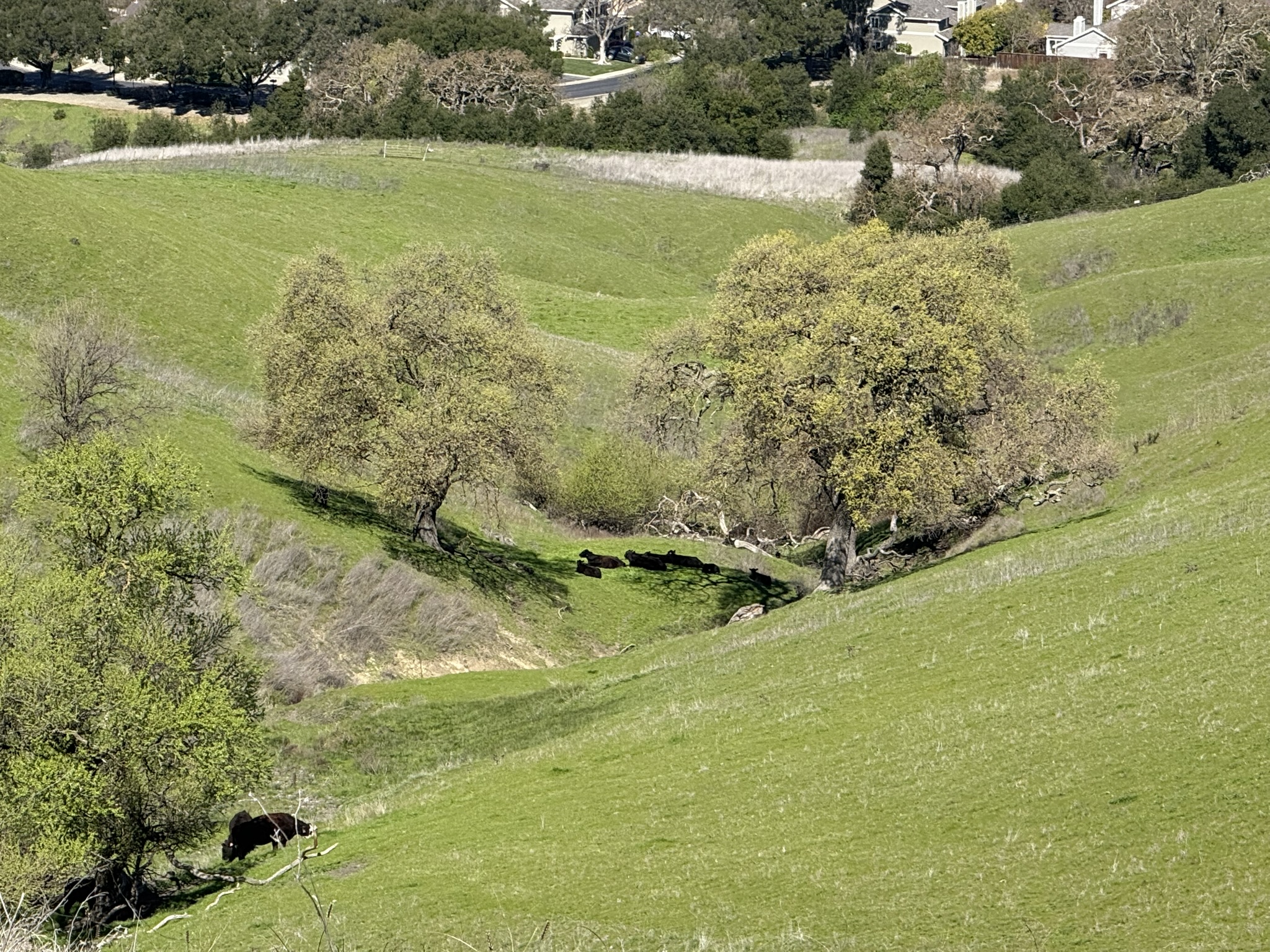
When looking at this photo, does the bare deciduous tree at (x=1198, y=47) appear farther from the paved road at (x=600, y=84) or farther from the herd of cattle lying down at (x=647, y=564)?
the herd of cattle lying down at (x=647, y=564)

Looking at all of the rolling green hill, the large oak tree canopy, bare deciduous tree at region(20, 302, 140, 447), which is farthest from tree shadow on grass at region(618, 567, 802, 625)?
bare deciduous tree at region(20, 302, 140, 447)

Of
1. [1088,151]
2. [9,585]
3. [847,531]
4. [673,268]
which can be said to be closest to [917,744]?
[9,585]

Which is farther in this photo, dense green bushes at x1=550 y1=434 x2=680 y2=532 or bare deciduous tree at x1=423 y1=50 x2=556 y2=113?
bare deciduous tree at x1=423 y1=50 x2=556 y2=113

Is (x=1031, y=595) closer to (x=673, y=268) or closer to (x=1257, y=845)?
(x=1257, y=845)

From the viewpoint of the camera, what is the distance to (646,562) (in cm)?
6238

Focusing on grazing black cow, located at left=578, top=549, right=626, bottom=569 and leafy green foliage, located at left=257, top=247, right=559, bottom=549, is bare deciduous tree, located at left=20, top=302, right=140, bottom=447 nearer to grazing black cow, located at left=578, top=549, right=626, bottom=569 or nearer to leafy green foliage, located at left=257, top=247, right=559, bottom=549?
leafy green foliage, located at left=257, top=247, right=559, bottom=549

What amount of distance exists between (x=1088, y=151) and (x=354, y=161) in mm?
58862

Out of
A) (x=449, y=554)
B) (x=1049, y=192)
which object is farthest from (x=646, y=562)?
(x=1049, y=192)

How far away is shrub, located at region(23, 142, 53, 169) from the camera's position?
116250 mm

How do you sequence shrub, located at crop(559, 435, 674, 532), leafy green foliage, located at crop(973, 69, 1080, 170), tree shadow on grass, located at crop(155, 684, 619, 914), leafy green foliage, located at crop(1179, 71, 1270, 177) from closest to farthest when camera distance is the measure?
tree shadow on grass, located at crop(155, 684, 619, 914)
shrub, located at crop(559, 435, 674, 532)
leafy green foliage, located at crop(1179, 71, 1270, 177)
leafy green foliage, located at crop(973, 69, 1080, 170)

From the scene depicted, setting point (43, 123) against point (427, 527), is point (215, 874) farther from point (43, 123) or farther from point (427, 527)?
point (43, 123)

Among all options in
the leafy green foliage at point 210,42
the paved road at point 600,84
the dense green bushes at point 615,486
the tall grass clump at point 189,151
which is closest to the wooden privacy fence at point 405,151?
the tall grass clump at point 189,151

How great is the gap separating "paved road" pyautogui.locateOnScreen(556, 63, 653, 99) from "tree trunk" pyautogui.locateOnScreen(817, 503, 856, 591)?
120039 mm

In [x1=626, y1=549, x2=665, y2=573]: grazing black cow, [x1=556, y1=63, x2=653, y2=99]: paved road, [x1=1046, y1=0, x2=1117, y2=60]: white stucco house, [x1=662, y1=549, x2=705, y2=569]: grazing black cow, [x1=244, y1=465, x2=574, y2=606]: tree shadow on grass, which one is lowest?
[x1=662, y1=549, x2=705, y2=569]: grazing black cow
